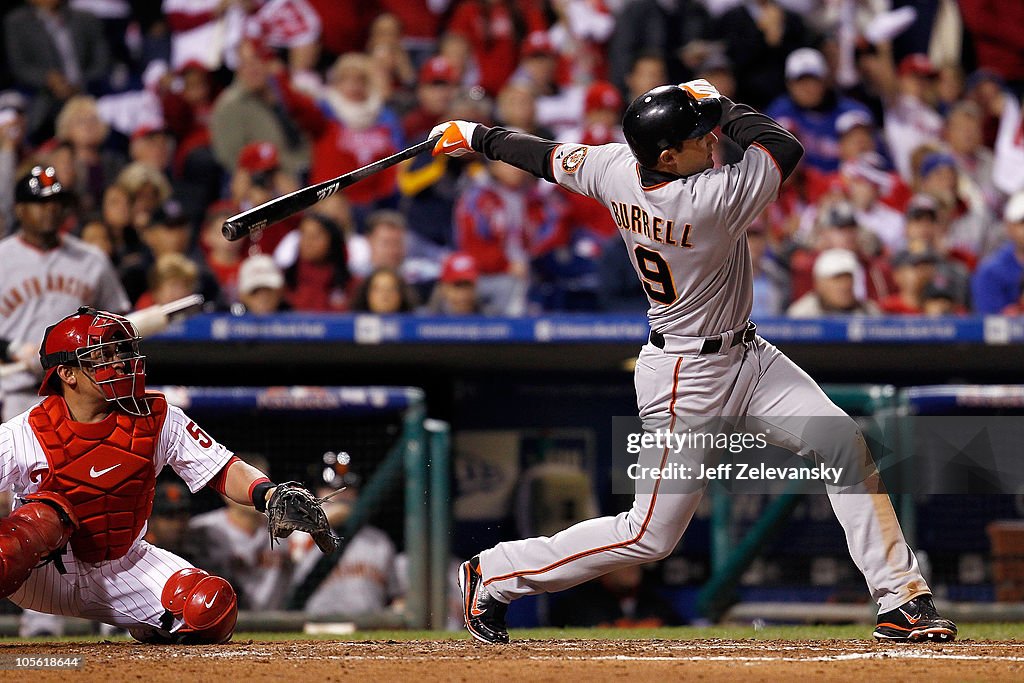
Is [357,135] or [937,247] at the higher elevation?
[357,135]

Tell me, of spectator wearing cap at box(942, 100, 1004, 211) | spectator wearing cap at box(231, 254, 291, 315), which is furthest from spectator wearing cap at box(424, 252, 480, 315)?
spectator wearing cap at box(942, 100, 1004, 211)

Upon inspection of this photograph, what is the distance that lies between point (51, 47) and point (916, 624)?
7547mm

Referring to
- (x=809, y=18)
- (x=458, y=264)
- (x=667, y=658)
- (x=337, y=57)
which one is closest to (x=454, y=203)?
(x=458, y=264)

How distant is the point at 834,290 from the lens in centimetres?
774

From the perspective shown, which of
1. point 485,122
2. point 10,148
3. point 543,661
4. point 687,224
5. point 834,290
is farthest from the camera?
point 485,122

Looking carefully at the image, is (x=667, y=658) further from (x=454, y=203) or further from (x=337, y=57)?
(x=337, y=57)

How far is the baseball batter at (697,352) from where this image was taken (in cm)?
422

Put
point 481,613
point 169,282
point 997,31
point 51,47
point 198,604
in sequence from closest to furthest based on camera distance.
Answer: point 198,604, point 481,613, point 169,282, point 51,47, point 997,31

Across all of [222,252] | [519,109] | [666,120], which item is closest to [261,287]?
[222,252]

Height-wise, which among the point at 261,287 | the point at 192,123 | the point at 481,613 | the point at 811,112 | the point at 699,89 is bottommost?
the point at 481,613

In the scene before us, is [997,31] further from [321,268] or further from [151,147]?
[151,147]

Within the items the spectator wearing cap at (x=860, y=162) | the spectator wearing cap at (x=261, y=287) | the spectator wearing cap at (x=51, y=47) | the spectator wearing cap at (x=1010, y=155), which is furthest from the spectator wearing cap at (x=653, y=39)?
the spectator wearing cap at (x=261, y=287)

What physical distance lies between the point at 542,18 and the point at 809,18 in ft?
6.78

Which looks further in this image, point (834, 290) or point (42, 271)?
point (834, 290)
